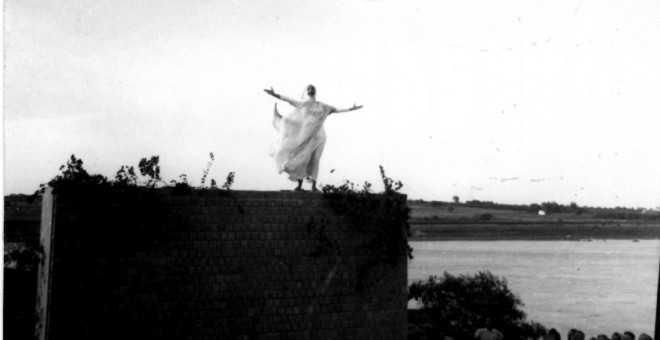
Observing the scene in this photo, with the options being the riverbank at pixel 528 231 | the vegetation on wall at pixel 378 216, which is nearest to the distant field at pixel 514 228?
the riverbank at pixel 528 231

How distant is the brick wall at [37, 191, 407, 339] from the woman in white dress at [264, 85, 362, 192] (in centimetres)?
49

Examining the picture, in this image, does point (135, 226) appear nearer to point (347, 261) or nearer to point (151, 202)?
point (151, 202)

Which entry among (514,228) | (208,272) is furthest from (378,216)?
(514,228)

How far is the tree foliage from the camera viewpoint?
18.0m

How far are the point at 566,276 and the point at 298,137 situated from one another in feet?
128

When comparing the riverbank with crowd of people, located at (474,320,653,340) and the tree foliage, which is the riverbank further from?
crowd of people, located at (474,320,653,340)

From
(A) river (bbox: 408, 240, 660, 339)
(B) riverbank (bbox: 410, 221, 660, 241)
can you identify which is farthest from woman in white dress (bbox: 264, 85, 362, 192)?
(B) riverbank (bbox: 410, 221, 660, 241)

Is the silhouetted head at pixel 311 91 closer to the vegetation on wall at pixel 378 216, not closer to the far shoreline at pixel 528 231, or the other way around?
the vegetation on wall at pixel 378 216

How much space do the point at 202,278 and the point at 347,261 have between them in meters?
2.15

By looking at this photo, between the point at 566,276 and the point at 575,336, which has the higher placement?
the point at 575,336

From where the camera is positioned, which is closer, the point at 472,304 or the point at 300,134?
the point at 300,134

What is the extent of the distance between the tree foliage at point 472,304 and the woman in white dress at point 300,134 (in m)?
8.88

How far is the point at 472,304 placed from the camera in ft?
59.9

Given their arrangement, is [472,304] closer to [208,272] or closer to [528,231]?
[208,272]
